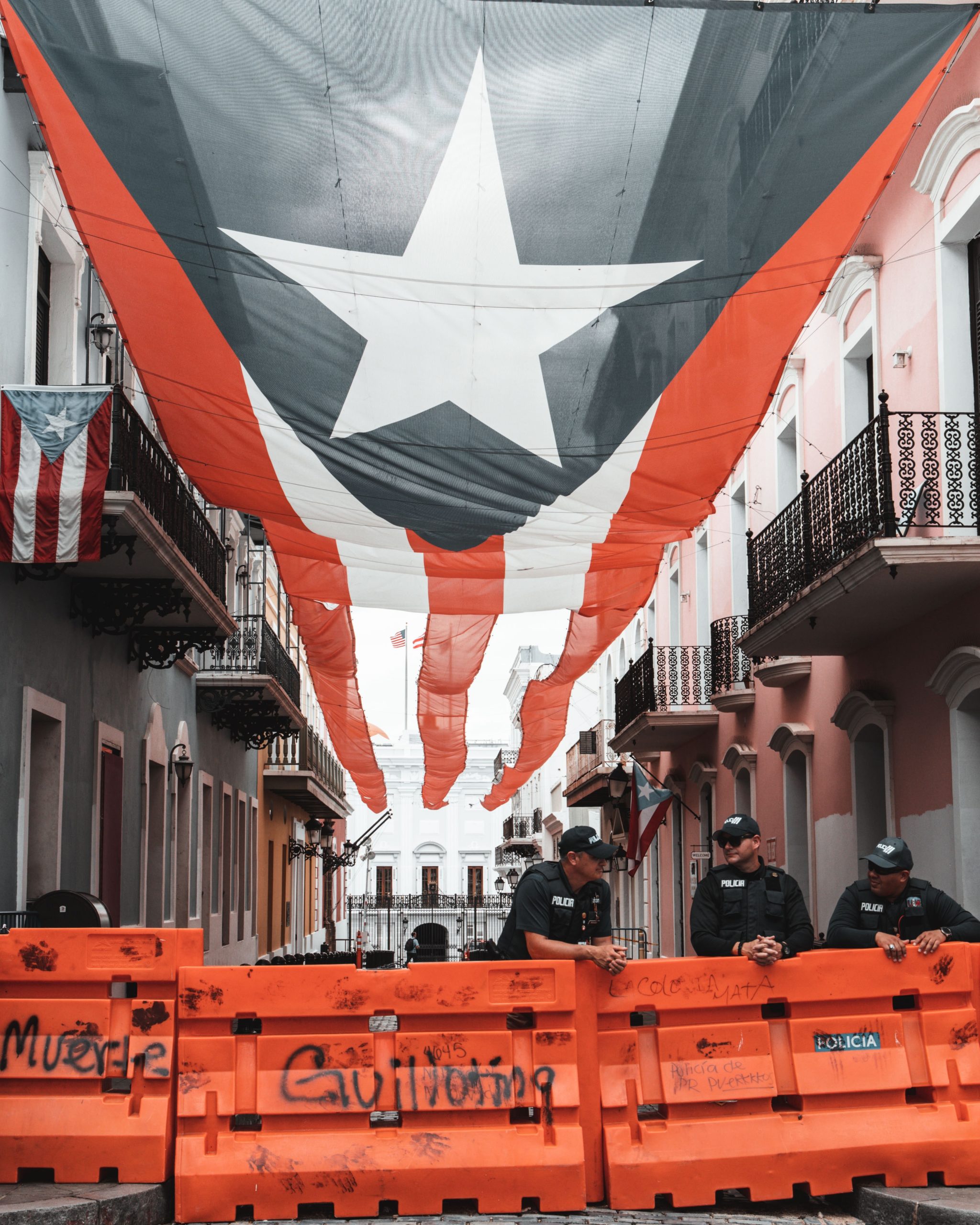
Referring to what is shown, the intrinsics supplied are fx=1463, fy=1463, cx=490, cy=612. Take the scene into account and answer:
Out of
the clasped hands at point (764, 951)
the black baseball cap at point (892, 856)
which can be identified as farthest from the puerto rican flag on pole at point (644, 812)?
the clasped hands at point (764, 951)

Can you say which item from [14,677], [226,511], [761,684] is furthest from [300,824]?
[14,677]

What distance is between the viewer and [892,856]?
805 cm

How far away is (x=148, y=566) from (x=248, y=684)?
29.7ft

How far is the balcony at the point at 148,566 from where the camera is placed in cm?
1244

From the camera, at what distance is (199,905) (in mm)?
22719

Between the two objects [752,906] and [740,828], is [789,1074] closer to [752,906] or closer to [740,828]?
[752,906]

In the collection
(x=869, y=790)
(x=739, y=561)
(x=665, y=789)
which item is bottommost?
(x=869, y=790)

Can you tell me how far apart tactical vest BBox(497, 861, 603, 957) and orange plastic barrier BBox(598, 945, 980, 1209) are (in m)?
0.42

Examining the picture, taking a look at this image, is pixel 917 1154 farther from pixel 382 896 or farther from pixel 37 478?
pixel 382 896

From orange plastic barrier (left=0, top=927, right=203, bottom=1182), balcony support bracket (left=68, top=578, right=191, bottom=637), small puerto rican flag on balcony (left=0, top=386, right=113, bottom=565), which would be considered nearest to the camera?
orange plastic barrier (left=0, top=927, right=203, bottom=1182)

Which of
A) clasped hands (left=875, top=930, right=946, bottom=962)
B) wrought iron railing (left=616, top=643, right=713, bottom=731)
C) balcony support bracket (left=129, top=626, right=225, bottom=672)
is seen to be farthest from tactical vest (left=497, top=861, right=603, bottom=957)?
wrought iron railing (left=616, top=643, right=713, bottom=731)

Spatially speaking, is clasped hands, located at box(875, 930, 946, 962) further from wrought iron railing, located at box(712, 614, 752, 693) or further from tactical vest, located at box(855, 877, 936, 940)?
wrought iron railing, located at box(712, 614, 752, 693)

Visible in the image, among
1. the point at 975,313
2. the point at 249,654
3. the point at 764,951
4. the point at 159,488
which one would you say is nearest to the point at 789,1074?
the point at 764,951

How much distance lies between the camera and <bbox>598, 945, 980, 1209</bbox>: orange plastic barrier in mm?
7188
